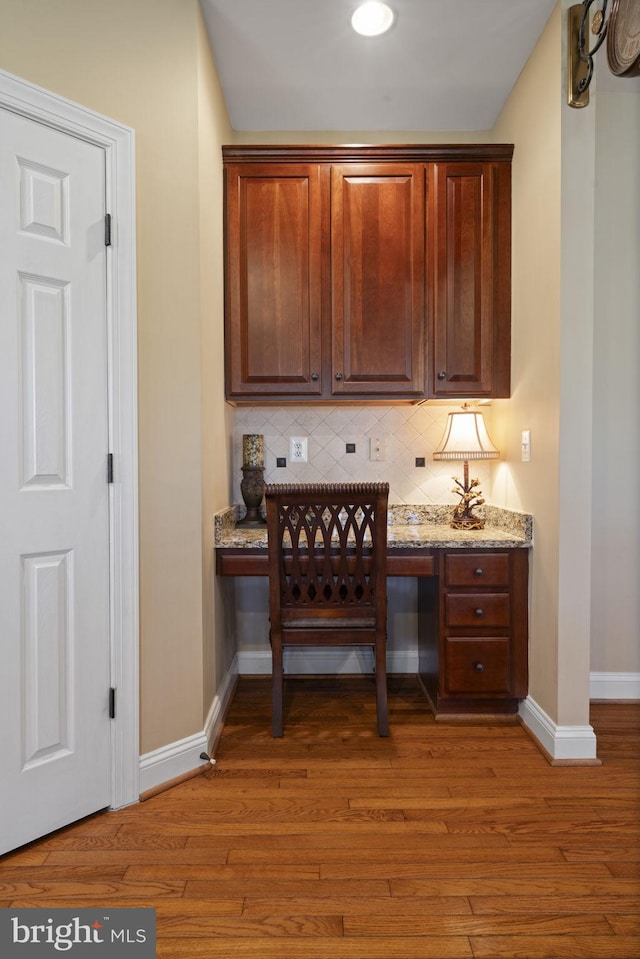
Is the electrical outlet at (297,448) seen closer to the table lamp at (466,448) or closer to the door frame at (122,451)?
the table lamp at (466,448)

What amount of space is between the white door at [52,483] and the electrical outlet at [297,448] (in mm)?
1285

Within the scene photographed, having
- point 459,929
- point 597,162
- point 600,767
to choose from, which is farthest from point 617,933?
point 597,162

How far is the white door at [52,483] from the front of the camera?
1.58m

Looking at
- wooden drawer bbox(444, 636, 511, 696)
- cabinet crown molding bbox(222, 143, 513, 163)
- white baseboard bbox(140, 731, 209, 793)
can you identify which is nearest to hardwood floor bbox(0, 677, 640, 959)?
white baseboard bbox(140, 731, 209, 793)

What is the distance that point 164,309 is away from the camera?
1906mm

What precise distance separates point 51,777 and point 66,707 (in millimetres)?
203

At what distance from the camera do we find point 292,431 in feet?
9.64

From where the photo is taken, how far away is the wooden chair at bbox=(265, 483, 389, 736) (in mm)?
2154

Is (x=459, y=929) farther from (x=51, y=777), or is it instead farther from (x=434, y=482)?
(x=434, y=482)

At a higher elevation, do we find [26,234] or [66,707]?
[26,234]

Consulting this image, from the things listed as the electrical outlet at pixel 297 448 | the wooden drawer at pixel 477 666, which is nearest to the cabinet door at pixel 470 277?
the electrical outlet at pixel 297 448

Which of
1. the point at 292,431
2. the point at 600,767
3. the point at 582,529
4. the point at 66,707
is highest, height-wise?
the point at 292,431

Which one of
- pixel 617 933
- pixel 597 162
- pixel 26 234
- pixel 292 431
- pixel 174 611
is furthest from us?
pixel 292 431

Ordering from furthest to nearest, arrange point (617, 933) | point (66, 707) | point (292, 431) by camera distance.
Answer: point (292, 431) → point (66, 707) → point (617, 933)
